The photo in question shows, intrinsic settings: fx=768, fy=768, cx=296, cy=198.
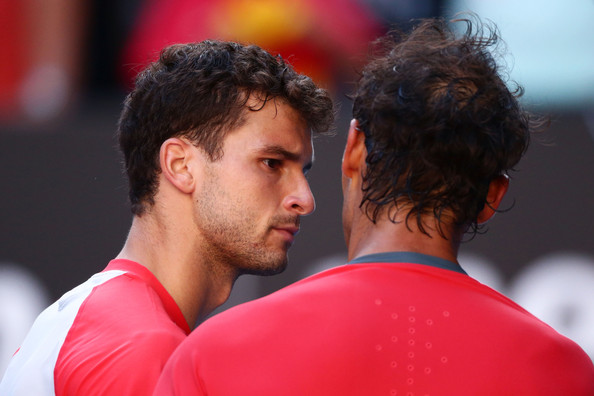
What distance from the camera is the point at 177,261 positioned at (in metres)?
1.96

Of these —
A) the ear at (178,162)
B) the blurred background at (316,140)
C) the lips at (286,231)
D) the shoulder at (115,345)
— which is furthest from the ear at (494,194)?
the blurred background at (316,140)

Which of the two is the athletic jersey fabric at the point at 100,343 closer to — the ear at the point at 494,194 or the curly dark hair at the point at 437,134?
the curly dark hair at the point at 437,134

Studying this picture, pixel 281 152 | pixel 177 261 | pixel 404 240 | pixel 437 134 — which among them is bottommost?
pixel 177 261

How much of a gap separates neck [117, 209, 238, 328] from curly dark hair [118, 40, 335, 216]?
103mm

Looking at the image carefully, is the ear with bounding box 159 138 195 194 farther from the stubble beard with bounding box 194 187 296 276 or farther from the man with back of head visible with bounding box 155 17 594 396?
the man with back of head visible with bounding box 155 17 594 396

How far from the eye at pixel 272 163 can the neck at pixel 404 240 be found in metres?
0.76

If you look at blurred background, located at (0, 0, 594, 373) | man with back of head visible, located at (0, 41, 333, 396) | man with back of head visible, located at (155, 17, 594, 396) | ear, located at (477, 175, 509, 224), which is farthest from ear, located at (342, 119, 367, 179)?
blurred background, located at (0, 0, 594, 373)

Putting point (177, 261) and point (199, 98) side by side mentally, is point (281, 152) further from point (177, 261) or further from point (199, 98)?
point (177, 261)

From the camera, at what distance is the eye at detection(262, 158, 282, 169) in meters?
2.08

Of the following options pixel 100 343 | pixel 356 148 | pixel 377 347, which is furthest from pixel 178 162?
pixel 377 347

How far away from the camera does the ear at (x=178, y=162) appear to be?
6.68ft

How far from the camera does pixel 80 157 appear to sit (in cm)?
436

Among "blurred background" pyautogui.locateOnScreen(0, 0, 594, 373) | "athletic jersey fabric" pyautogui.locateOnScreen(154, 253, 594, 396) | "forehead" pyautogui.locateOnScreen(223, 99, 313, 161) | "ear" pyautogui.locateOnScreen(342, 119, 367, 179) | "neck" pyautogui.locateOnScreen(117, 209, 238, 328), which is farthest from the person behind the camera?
"blurred background" pyautogui.locateOnScreen(0, 0, 594, 373)

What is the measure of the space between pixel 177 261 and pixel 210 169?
0.85 feet
